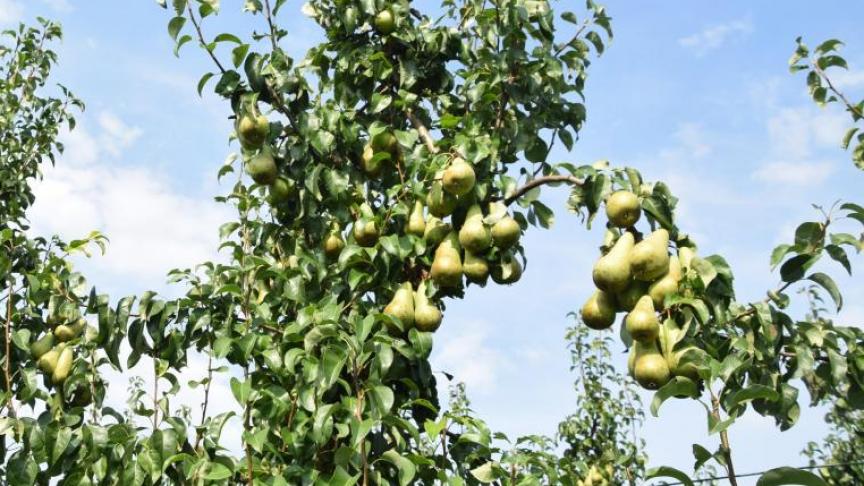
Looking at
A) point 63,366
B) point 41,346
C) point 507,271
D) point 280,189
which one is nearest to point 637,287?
point 507,271

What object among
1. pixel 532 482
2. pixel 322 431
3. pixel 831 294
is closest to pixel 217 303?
pixel 322 431

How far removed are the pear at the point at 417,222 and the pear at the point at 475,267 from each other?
0.23 meters

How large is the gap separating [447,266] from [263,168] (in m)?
0.91

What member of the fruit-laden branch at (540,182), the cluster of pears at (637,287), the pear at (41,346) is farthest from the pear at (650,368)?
the pear at (41,346)

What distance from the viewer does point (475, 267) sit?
3.04 m

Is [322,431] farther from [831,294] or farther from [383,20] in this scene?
[383,20]

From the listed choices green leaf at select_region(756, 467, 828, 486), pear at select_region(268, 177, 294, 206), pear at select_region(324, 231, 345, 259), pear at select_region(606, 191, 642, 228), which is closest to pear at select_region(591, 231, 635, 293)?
pear at select_region(606, 191, 642, 228)

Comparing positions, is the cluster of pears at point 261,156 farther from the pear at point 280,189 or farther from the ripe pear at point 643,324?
the ripe pear at point 643,324

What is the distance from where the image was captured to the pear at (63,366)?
122 inches

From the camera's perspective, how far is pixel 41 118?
671cm

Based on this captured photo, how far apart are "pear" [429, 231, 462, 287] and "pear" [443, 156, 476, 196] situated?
0.20 m

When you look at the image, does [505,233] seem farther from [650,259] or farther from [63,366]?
[63,366]

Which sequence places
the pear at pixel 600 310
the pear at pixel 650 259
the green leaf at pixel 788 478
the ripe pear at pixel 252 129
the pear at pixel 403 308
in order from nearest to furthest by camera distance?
the green leaf at pixel 788 478 < the pear at pixel 650 259 < the pear at pixel 600 310 < the pear at pixel 403 308 < the ripe pear at pixel 252 129

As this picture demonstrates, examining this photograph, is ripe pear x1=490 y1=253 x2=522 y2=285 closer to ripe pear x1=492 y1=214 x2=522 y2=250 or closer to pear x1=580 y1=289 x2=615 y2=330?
ripe pear x1=492 y1=214 x2=522 y2=250
